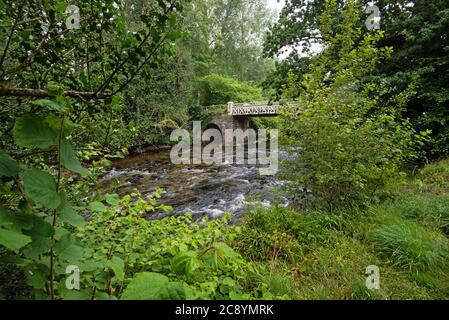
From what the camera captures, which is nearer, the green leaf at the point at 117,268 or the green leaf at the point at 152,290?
the green leaf at the point at 152,290

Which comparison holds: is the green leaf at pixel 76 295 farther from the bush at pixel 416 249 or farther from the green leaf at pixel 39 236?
the bush at pixel 416 249

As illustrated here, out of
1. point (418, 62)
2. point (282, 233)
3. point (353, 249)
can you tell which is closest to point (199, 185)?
point (282, 233)

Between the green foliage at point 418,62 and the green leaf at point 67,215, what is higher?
the green foliage at point 418,62

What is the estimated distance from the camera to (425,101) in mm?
7117

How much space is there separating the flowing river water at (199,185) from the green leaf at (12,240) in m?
4.14

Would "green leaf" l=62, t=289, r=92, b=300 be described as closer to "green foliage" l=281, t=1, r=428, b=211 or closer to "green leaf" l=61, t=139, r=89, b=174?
"green leaf" l=61, t=139, r=89, b=174

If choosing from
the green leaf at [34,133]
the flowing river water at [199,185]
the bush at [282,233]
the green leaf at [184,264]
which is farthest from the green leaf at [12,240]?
the flowing river water at [199,185]

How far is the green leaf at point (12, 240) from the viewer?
89 centimetres

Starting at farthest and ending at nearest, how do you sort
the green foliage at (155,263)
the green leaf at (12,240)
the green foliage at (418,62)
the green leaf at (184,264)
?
the green foliage at (418,62), the green leaf at (184,264), the green foliage at (155,263), the green leaf at (12,240)

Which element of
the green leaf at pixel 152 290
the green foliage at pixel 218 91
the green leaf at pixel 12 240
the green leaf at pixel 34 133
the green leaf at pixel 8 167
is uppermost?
the green foliage at pixel 218 91

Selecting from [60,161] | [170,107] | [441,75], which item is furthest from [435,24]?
[170,107]

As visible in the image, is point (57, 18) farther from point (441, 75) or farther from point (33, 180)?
point (441, 75)

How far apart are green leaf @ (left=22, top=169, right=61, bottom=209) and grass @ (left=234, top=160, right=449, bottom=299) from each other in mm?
1928
